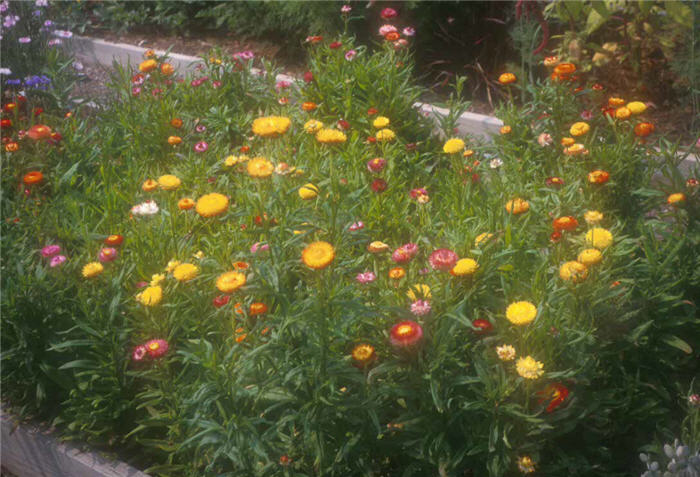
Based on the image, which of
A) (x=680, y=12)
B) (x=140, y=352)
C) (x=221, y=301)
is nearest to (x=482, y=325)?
(x=221, y=301)

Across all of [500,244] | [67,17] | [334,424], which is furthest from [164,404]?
[67,17]

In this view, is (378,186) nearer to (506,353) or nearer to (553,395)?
(506,353)

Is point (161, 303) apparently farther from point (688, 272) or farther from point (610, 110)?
point (610, 110)

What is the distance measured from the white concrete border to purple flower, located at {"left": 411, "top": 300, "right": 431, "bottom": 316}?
101cm

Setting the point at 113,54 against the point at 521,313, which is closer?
the point at 521,313

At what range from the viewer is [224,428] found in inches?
75.3

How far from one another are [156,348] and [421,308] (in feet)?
2.64

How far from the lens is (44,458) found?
2.43 m

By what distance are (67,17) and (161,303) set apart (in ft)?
16.9

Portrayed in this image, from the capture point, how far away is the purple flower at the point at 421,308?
187cm

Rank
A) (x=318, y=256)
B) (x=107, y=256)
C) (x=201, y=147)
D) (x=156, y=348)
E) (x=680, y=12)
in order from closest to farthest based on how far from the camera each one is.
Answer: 1. (x=318, y=256)
2. (x=156, y=348)
3. (x=107, y=256)
4. (x=201, y=147)
5. (x=680, y=12)

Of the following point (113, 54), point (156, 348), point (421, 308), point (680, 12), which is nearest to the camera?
point (421, 308)

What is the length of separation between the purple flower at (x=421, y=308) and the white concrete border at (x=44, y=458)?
1.01 m

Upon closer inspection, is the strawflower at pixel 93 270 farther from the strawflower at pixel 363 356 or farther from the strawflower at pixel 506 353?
the strawflower at pixel 506 353
